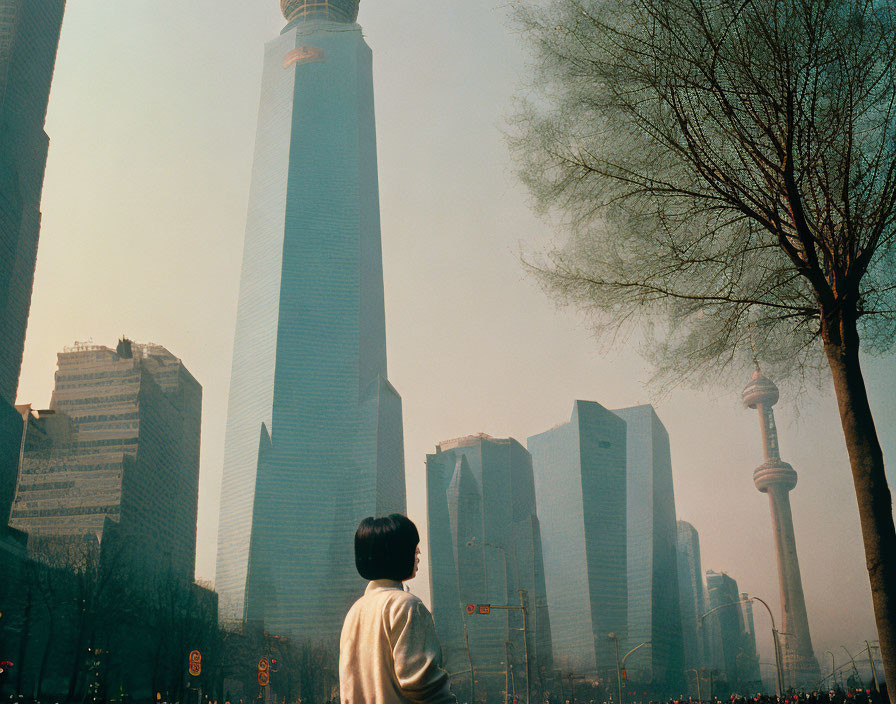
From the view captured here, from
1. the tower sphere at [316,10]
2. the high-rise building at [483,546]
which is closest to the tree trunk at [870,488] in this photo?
the high-rise building at [483,546]

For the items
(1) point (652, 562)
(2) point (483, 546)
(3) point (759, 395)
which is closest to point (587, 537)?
(1) point (652, 562)

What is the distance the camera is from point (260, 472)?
143750 mm

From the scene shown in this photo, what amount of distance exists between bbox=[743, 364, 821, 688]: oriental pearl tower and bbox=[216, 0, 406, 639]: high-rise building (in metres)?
68.8

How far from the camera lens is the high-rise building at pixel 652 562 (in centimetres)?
16225

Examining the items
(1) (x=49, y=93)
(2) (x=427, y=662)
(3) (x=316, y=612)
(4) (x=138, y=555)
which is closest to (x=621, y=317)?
(2) (x=427, y=662)

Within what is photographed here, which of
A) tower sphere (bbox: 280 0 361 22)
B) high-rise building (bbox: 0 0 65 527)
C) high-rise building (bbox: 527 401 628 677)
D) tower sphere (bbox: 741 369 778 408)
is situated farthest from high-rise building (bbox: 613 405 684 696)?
high-rise building (bbox: 0 0 65 527)

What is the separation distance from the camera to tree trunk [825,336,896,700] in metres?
7.06

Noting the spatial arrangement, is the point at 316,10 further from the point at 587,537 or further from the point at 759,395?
the point at 587,537

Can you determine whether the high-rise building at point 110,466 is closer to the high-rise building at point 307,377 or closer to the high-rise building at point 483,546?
the high-rise building at point 307,377

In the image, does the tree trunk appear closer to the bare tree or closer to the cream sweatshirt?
the bare tree

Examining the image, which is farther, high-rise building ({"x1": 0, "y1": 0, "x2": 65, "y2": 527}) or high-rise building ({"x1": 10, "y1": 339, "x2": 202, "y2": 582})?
high-rise building ({"x1": 10, "y1": 339, "x2": 202, "y2": 582})

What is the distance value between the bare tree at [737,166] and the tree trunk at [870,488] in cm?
1

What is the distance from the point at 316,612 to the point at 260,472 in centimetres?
2523

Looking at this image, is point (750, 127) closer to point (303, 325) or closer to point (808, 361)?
point (808, 361)
